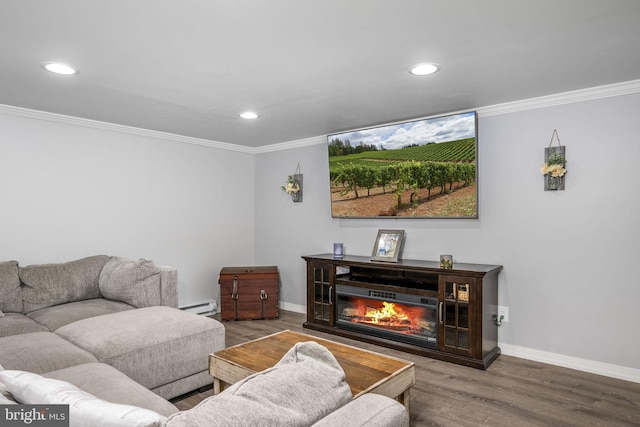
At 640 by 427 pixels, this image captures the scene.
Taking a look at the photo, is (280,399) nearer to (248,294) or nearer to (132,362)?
(132,362)

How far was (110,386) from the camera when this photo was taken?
6.10 ft

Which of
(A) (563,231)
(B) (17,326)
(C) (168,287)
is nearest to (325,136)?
(C) (168,287)

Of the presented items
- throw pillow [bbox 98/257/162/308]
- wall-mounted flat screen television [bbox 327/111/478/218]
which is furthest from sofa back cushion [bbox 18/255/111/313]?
wall-mounted flat screen television [bbox 327/111/478/218]

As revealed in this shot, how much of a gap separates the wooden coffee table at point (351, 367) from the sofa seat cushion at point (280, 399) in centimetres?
100

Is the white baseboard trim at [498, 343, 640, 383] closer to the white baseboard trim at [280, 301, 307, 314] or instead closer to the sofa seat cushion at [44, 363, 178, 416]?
the white baseboard trim at [280, 301, 307, 314]

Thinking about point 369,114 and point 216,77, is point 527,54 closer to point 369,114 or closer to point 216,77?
point 369,114

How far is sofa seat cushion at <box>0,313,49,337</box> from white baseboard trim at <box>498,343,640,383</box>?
3.69 meters

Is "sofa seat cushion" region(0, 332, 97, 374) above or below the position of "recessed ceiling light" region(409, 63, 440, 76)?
below

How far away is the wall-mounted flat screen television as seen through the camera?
372cm

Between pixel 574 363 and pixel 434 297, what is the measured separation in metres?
1.18

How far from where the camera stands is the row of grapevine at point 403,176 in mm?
3770

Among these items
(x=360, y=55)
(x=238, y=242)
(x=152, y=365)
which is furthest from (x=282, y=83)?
(x=238, y=242)

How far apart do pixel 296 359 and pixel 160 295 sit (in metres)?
2.86

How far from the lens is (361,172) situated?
4.45 m
